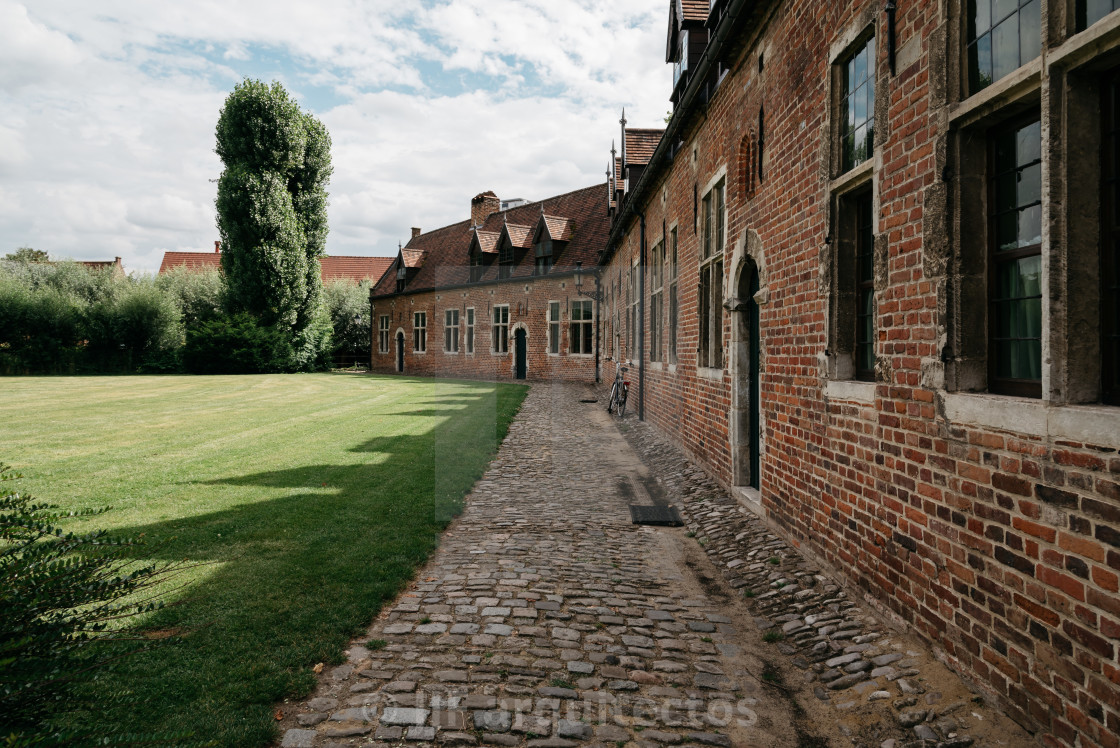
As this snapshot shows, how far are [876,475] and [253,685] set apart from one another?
3.68 metres

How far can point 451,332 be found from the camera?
37.6 metres

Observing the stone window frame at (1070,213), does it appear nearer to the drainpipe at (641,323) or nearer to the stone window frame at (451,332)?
the drainpipe at (641,323)

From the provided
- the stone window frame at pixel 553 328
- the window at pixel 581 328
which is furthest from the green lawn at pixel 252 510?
the stone window frame at pixel 553 328

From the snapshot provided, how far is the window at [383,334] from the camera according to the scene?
43.5 m

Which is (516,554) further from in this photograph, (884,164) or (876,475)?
(884,164)

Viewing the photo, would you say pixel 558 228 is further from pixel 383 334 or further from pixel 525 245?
pixel 383 334

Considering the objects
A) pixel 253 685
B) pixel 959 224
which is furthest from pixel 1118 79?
pixel 253 685

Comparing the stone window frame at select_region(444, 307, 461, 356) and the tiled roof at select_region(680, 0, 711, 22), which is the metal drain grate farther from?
the stone window frame at select_region(444, 307, 461, 356)

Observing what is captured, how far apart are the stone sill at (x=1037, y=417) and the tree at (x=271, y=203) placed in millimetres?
35397

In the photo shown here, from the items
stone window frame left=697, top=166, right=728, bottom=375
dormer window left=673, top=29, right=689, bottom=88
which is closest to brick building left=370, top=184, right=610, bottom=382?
dormer window left=673, top=29, right=689, bottom=88

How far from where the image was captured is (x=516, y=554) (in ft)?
18.6

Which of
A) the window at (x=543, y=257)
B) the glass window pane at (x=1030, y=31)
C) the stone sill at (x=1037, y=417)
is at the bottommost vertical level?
the stone sill at (x=1037, y=417)

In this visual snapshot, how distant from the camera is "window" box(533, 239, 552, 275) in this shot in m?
31.3

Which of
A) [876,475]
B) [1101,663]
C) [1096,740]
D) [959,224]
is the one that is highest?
[959,224]
